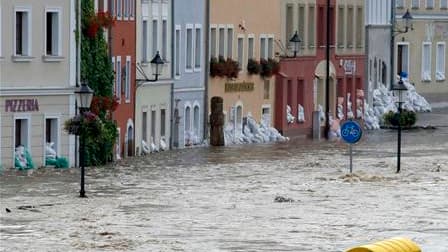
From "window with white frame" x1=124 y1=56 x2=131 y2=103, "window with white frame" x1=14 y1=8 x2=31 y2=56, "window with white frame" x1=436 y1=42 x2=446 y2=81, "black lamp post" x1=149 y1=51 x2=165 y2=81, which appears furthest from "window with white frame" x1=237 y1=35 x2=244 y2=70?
"window with white frame" x1=436 y1=42 x2=446 y2=81

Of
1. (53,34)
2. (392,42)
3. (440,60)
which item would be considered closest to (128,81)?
(53,34)

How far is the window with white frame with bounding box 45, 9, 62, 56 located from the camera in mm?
52688

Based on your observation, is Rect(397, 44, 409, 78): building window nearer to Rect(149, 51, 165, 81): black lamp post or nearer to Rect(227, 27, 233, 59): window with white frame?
Rect(227, 27, 233, 59): window with white frame

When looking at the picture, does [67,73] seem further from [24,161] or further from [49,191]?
[49,191]

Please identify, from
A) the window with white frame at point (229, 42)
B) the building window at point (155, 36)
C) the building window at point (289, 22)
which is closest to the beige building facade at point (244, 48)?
the window with white frame at point (229, 42)

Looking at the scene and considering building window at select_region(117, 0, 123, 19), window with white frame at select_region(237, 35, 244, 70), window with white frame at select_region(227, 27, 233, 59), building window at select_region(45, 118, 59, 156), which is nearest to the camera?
building window at select_region(45, 118, 59, 156)

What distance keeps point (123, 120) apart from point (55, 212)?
2049 centimetres

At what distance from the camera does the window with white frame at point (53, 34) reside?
52.7m

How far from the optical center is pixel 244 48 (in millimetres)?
73562

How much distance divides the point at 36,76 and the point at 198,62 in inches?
673

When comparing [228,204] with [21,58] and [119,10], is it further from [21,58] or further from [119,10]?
[119,10]

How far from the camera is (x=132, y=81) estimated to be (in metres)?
59.7

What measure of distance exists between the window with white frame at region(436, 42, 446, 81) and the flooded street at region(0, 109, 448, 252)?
1441 inches

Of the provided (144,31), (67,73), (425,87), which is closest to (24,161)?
(67,73)
